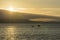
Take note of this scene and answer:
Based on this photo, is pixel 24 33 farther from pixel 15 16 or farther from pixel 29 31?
pixel 15 16

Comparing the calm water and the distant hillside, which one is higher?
the distant hillside

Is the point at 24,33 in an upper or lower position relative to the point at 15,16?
lower

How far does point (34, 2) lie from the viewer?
Answer: 1.02 meters

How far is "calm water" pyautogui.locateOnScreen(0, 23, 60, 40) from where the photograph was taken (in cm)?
97

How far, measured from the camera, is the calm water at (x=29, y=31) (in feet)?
3.19

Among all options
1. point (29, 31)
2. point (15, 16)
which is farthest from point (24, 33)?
point (15, 16)

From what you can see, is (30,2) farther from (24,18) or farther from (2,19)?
(2,19)

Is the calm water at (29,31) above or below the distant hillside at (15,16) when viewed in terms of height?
below

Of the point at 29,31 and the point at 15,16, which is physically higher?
the point at 15,16

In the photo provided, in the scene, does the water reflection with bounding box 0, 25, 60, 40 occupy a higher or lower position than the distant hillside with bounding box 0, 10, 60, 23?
lower

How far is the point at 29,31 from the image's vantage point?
38.8 inches

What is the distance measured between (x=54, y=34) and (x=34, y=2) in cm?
33

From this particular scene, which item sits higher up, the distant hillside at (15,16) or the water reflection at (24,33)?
the distant hillside at (15,16)

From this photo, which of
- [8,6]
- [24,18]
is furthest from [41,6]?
[8,6]
